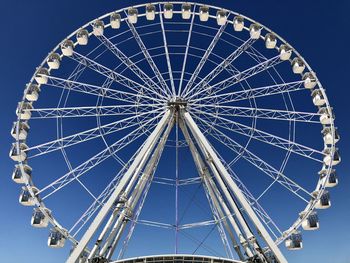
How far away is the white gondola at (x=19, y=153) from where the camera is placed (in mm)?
22219

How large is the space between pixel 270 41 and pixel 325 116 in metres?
5.97

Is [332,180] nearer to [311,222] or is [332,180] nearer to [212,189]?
[311,222]

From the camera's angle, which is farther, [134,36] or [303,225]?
[134,36]

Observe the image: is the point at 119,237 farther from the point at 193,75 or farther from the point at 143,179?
the point at 193,75

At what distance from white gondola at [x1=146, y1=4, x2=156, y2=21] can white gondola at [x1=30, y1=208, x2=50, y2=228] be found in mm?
14093

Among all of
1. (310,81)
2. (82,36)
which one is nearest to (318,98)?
(310,81)

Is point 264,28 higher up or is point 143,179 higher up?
point 264,28

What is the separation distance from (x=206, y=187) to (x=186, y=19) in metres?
11.3

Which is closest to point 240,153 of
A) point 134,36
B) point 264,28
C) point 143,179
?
point 143,179

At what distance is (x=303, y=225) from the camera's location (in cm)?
2181

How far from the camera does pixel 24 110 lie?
2319 cm

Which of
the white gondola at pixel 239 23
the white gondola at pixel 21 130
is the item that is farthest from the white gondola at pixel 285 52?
the white gondola at pixel 21 130

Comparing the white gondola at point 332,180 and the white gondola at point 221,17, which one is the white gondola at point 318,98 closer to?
the white gondola at point 332,180

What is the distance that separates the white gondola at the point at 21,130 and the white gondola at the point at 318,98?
1793 centimetres
